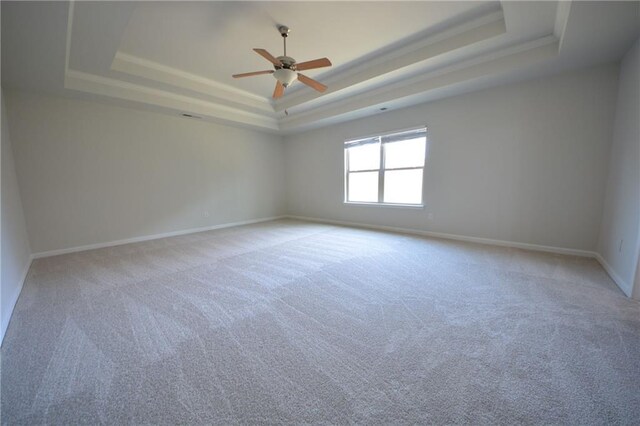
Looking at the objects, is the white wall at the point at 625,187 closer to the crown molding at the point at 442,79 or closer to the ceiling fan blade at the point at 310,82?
the crown molding at the point at 442,79

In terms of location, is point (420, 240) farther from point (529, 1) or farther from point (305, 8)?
point (305, 8)

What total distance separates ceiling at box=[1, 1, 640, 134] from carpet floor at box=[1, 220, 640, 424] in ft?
8.12

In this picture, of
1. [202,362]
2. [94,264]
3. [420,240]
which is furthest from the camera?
[420,240]

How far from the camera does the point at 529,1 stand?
7.18 ft

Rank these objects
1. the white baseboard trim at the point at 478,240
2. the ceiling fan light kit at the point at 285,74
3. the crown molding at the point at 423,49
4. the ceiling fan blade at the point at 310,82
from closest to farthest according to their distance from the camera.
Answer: the crown molding at the point at 423,49 < the ceiling fan light kit at the point at 285,74 < the ceiling fan blade at the point at 310,82 < the white baseboard trim at the point at 478,240

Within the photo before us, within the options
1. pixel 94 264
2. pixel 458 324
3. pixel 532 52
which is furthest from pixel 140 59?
pixel 532 52

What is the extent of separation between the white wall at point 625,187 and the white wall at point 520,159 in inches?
7.8

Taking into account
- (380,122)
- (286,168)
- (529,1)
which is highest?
(529,1)

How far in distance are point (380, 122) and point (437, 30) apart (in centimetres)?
209

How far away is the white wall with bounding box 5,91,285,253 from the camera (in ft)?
11.2

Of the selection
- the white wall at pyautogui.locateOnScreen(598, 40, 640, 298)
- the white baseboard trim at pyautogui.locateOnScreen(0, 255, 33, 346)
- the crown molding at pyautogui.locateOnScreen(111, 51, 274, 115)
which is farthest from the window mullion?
the white baseboard trim at pyautogui.locateOnScreen(0, 255, 33, 346)

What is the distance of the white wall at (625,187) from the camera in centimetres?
221

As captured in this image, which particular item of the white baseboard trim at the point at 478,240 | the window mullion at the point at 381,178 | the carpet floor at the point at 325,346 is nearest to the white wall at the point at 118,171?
the carpet floor at the point at 325,346

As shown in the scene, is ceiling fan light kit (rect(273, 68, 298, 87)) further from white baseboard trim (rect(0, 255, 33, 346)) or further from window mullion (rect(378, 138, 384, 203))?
white baseboard trim (rect(0, 255, 33, 346))
